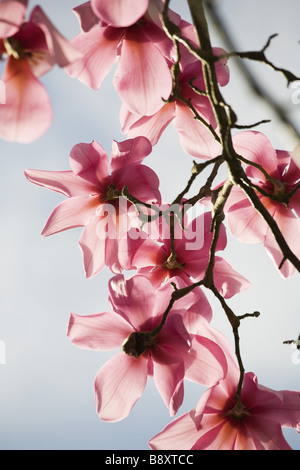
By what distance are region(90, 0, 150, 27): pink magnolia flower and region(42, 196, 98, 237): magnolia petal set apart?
0.29 m

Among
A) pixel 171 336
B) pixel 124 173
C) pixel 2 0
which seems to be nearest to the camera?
pixel 2 0

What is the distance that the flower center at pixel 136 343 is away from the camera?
21.3 inches

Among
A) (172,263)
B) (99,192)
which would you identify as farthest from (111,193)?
(172,263)

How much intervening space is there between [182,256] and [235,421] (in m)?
0.22

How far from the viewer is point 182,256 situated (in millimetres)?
694

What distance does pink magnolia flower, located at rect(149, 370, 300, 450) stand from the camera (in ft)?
2.05

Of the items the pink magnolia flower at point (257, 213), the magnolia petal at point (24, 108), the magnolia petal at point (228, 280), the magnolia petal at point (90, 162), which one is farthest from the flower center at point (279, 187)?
the magnolia petal at point (24, 108)

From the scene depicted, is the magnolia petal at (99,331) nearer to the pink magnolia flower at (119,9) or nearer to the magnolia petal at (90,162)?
the magnolia petal at (90,162)

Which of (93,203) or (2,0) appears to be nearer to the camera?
(2,0)

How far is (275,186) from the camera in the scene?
70 cm

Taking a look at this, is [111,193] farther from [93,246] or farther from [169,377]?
[169,377]
